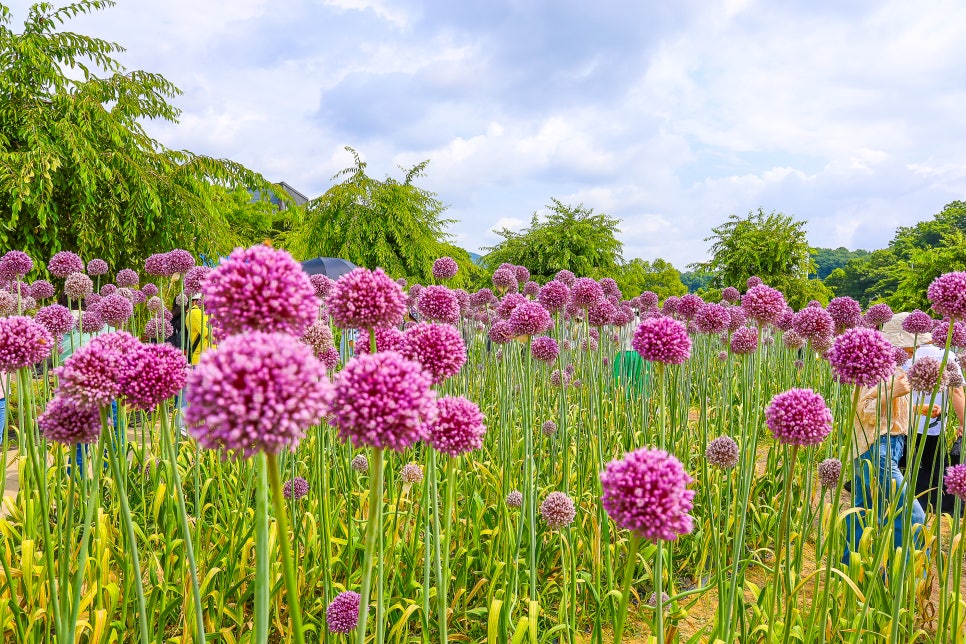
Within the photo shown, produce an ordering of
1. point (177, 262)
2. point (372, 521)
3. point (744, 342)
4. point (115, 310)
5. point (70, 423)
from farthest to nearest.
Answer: point (744, 342), point (177, 262), point (115, 310), point (70, 423), point (372, 521)

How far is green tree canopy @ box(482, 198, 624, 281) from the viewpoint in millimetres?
19328

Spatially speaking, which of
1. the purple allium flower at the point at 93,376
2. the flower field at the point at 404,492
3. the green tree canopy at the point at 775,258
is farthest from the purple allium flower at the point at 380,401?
the green tree canopy at the point at 775,258

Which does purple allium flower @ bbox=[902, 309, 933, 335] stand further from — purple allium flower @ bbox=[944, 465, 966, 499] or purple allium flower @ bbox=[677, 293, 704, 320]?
purple allium flower @ bbox=[944, 465, 966, 499]

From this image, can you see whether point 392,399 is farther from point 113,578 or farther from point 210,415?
point 113,578

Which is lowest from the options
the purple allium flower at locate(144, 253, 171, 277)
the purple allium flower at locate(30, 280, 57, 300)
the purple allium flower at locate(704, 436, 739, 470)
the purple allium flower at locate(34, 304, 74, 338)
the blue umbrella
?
the purple allium flower at locate(704, 436, 739, 470)

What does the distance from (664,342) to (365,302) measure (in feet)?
4.63

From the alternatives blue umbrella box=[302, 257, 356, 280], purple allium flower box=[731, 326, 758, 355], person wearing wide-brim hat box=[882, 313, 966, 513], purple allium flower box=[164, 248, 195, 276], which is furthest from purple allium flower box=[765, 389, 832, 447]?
blue umbrella box=[302, 257, 356, 280]

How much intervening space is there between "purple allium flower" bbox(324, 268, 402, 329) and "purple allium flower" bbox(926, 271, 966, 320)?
238cm

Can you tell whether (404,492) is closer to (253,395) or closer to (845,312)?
(253,395)

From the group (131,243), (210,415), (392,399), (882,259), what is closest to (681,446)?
(392,399)

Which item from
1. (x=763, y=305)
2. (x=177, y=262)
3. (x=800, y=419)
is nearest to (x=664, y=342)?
(x=800, y=419)

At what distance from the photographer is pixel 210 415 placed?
0.90 meters

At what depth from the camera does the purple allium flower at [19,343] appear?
1.75 m

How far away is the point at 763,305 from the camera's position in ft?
10.4
